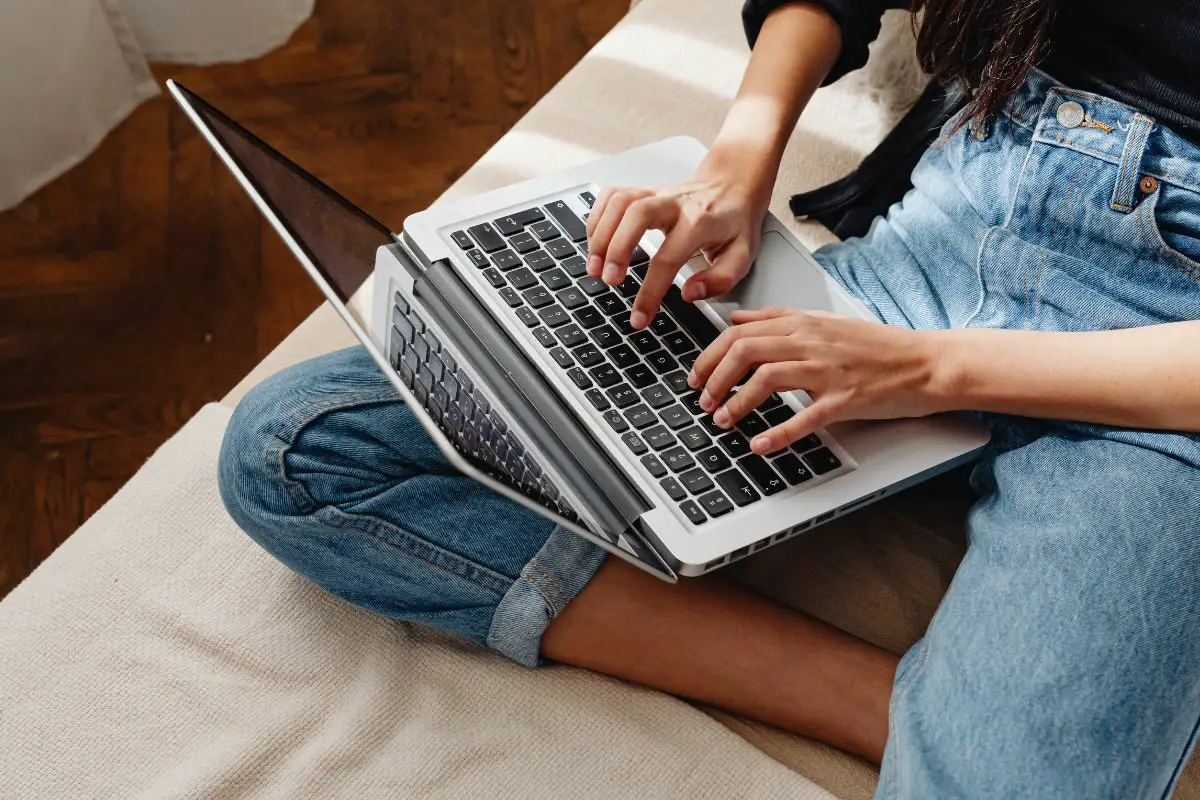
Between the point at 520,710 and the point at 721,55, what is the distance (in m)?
0.74

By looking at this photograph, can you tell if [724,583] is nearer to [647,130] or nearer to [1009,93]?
[1009,93]

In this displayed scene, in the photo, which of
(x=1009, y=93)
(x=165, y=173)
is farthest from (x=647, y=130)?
(x=165, y=173)

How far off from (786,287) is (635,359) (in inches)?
5.6

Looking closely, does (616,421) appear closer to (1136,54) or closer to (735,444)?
(735,444)

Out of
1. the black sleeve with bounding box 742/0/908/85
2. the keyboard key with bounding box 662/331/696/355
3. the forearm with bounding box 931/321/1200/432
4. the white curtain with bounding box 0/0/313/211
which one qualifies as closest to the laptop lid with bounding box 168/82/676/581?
the keyboard key with bounding box 662/331/696/355

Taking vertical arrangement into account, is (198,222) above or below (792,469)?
below

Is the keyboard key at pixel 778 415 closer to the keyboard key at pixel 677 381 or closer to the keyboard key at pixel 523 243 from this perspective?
the keyboard key at pixel 677 381

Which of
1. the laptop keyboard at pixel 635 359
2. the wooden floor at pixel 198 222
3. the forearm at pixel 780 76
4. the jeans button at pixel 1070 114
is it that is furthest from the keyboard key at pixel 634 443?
the wooden floor at pixel 198 222

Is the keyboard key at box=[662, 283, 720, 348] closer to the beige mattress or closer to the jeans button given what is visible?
the beige mattress

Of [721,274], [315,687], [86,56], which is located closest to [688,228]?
[721,274]

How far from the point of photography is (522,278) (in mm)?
793

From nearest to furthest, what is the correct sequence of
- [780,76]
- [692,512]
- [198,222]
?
1. [692,512]
2. [780,76]
3. [198,222]

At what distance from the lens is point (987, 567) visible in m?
0.70

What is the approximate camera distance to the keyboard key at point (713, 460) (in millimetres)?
702
